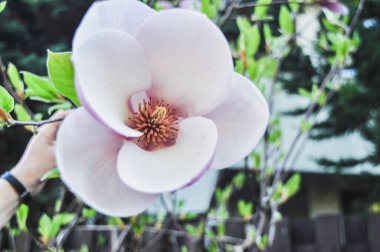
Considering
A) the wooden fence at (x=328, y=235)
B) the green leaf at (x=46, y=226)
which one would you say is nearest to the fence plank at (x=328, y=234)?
the wooden fence at (x=328, y=235)

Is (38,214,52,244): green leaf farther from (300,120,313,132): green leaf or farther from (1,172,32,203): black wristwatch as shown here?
(300,120,313,132): green leaf

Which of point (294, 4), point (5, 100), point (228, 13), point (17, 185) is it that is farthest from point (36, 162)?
point (294, 4)

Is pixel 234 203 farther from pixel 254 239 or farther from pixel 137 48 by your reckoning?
pixel 137 48

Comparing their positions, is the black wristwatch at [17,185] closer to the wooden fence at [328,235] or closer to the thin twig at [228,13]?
the thin twig at [228,13]

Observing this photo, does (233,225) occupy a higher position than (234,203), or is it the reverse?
(233,225)

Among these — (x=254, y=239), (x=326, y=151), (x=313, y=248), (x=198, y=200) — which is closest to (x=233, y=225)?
(x=313, y=248)

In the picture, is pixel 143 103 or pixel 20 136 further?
pixel 20 136
